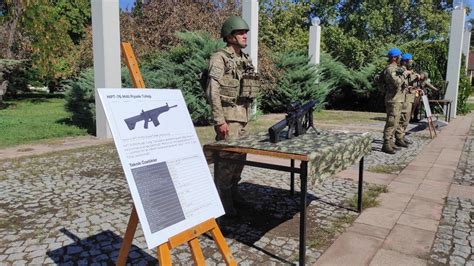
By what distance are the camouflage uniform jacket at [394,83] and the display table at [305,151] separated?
12.2 ft

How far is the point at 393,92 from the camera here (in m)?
7.01

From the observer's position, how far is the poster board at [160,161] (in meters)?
1.97

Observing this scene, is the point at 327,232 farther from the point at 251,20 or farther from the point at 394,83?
the point at 251,20

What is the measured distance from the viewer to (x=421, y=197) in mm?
4652

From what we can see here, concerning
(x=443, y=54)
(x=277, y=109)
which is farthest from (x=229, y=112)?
(x=443, y=54)

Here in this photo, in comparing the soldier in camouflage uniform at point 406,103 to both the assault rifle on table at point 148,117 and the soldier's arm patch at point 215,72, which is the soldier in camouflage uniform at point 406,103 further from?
the assault rifle on table at point 148,117

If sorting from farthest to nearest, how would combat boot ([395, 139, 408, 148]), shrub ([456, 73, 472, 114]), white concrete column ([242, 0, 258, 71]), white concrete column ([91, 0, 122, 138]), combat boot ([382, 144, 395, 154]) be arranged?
shrub ([456, 73, 472, 114]) < white concrete column ([242, 0, 258, 71]) < combat boot ([395, 139, 408, 148]) < white concrete column ([91, 0, 122, 138]) < combat boot ([382, 144, 395, 154])

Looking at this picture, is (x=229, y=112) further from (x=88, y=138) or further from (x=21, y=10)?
(x=21, y=10)

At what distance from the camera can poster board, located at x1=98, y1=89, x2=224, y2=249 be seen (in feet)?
6.46

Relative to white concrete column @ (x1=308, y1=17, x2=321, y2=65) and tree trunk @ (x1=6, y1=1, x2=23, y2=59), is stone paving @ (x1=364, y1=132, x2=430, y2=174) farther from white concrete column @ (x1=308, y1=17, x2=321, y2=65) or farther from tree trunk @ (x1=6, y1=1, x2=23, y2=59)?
tree trunk @ (x1=6, y1=1, x2=23, y2=59)

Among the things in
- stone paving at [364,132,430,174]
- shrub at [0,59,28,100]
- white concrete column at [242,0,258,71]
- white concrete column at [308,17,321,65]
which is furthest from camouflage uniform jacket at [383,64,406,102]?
shrub at [0,59,28,100]

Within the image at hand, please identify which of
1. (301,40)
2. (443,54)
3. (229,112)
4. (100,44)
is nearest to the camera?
(229,112)

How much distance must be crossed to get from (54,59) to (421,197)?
1459 centimetres

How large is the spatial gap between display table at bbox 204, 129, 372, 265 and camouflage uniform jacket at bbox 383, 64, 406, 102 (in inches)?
146
